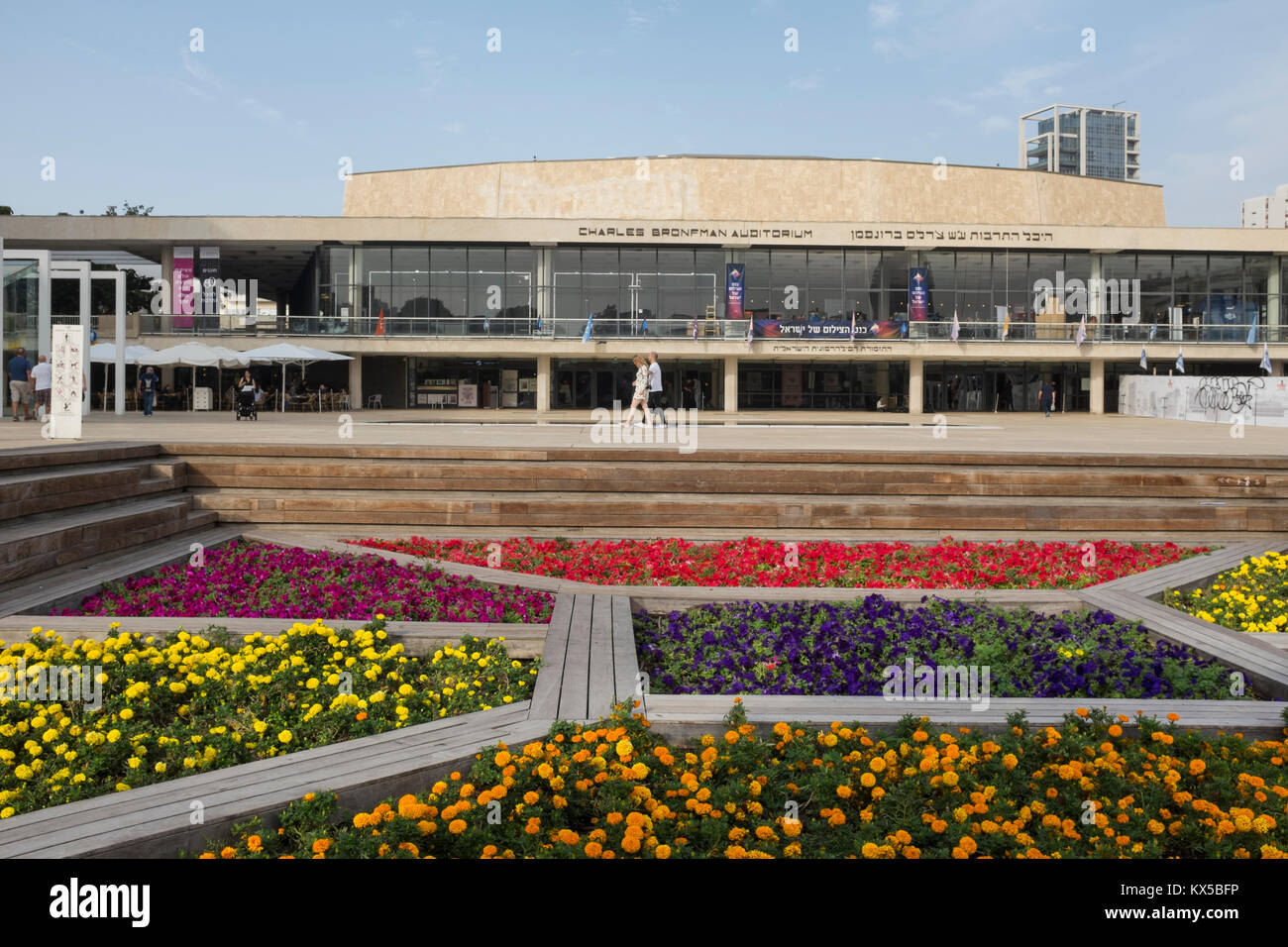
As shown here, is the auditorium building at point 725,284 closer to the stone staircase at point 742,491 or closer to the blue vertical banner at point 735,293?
the blue vertical banner at point 735,293

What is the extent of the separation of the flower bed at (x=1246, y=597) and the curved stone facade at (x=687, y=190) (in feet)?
122

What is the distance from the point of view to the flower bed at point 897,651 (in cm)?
598

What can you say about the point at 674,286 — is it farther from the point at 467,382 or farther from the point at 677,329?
the point at 467,382

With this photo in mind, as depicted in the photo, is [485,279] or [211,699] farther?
[485,279]

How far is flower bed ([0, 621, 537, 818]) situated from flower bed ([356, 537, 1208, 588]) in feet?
11.0

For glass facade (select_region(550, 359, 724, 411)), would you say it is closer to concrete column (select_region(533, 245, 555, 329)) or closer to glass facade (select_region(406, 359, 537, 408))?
glass facade (select_region(406, 359, 537, 408))

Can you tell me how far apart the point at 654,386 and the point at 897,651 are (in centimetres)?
1309

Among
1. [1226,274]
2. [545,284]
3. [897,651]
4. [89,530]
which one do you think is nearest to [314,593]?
[89,530]

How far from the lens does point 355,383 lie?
1687 inches

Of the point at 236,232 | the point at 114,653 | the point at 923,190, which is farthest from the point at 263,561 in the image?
the point at 923,190

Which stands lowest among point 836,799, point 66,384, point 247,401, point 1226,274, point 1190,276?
point 836,799

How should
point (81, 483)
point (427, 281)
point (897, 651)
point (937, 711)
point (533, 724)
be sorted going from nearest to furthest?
1. point (533, 724)
2. point (937, 711)
3. point (897, 651)
4. point (81, 483)
5. point (427, 281)

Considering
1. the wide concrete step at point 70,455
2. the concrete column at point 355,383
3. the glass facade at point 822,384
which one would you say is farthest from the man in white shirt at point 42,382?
the glass facade at point 822,384

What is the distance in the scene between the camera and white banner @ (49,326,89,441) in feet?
48.2
